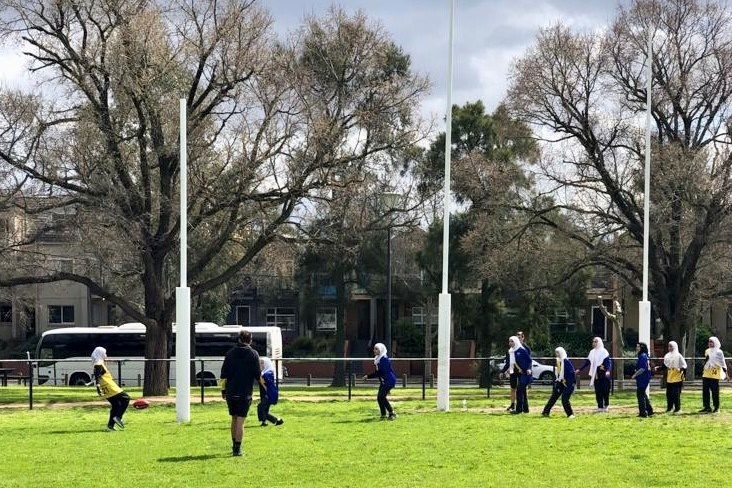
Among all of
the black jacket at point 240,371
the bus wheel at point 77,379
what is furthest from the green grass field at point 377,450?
the bus wheel at point 77,379

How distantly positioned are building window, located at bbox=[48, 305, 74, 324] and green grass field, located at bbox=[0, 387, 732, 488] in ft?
154

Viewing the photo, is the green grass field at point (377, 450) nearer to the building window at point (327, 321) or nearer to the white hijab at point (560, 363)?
the white hijab at point (560, 363)

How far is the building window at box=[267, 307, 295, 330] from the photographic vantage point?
6750cm

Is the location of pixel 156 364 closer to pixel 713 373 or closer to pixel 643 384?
pixel 643 384

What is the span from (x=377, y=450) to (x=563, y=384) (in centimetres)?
719

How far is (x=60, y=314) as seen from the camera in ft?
219

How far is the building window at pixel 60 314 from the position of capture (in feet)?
218

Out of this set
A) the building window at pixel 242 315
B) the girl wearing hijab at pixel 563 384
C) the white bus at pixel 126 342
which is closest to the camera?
the girl wearing hijab at pixel 563 384

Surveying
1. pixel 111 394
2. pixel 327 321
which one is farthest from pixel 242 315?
pixel 111 394

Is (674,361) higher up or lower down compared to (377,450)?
higher up

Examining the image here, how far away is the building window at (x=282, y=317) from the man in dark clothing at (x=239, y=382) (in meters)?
53.9

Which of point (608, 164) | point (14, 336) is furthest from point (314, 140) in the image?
point (14, 336)

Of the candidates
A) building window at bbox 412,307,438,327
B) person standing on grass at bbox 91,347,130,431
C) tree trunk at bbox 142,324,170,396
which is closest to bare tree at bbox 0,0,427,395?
tree trunk at bbox 142,324,170,396

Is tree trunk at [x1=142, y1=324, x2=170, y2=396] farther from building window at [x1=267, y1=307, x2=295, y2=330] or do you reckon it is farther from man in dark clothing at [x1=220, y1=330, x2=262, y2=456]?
building window at [x1=267, y1=307, x2=295, y2=330]
